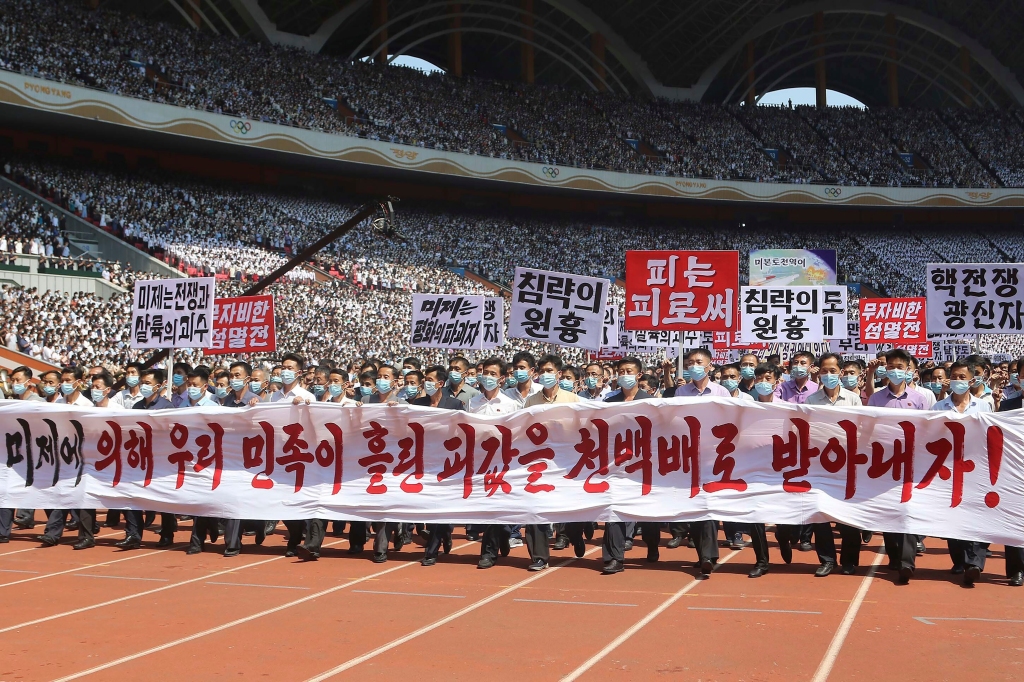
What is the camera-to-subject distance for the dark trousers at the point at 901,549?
303 inches

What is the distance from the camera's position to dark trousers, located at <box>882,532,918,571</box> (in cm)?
770

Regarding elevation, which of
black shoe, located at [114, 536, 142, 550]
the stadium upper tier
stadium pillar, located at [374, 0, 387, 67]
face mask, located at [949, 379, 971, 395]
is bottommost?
black shoe, located at [114, 536, 142, 550]

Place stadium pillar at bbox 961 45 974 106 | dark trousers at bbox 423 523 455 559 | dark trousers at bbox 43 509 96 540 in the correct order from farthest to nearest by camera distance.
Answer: stadium pillar at bbox 961 45 974 106 → dark trousers at bbox 43 509 96 540 → dark trousers at bbox 423 523 455 559

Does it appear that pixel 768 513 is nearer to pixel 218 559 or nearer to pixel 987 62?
pixel 218 559

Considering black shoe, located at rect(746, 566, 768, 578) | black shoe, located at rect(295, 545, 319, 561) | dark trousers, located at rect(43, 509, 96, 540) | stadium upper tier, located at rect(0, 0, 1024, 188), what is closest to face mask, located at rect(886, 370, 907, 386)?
black shoe, located at rect(746, 566, 768, 578)

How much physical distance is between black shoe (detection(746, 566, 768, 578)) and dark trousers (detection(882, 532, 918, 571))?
3.22ft

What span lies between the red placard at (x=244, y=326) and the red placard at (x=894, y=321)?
1017cm

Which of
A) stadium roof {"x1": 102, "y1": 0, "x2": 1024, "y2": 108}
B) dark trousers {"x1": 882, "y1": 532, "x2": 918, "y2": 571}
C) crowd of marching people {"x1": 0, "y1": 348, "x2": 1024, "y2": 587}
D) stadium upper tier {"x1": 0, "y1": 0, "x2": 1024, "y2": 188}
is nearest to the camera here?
dark trousers {"x1": 882, "y1": 532, "x2": 918, "y2": 571}

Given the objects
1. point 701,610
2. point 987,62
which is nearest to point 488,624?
point 701,610

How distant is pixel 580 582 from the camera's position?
7957mm

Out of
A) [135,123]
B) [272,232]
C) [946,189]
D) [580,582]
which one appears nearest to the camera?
[580,582]

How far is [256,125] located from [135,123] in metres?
4.89

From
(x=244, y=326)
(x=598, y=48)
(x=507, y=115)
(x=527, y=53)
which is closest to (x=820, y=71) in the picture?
(x=598, y=48)

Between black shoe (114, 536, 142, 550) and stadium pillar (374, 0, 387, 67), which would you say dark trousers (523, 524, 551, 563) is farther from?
stadium pillar (374, 0, 387, 67)
